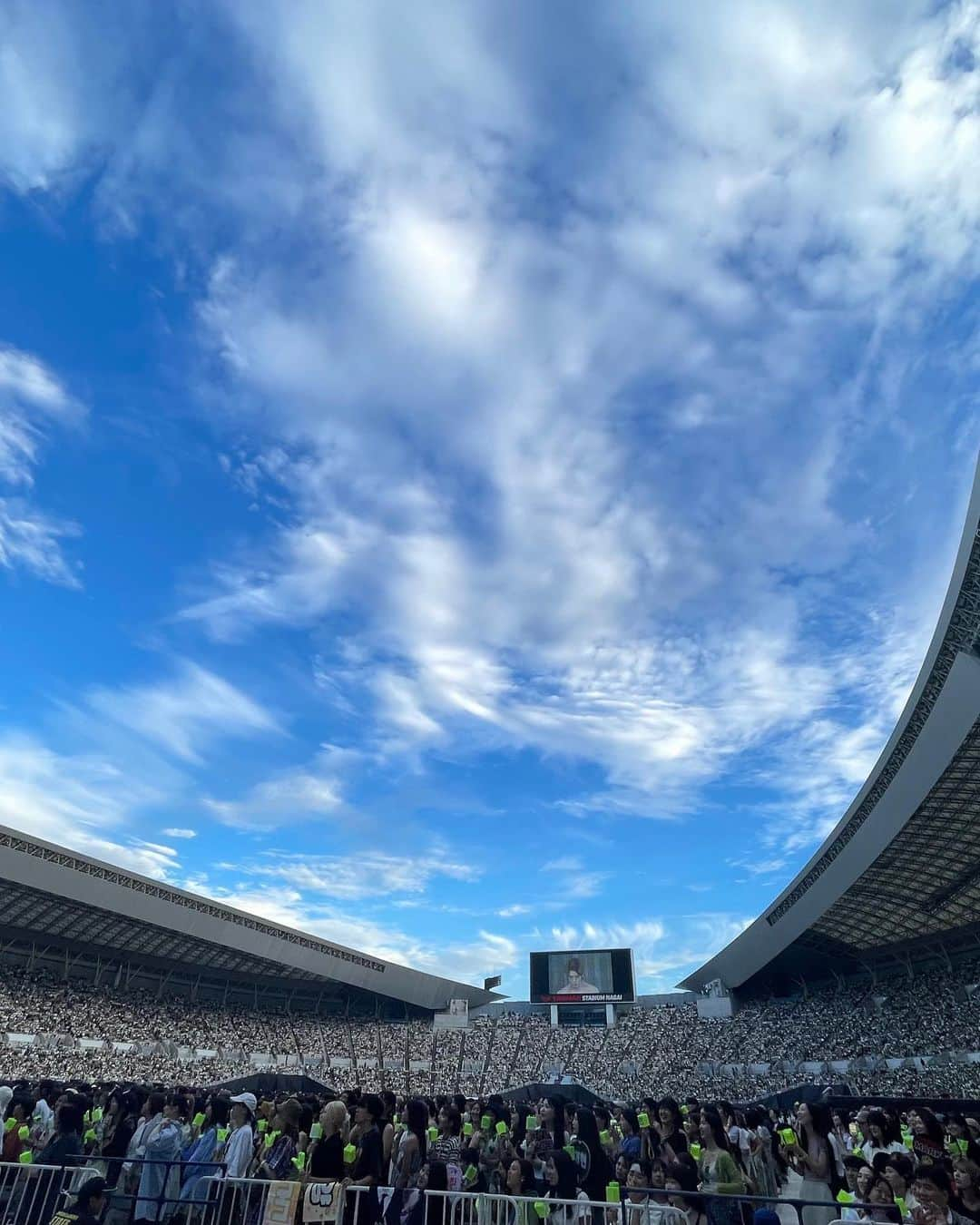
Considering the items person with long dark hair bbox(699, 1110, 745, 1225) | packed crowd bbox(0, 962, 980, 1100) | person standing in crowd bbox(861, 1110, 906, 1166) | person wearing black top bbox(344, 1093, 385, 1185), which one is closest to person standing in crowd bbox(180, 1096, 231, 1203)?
person wearing black top bbox(344, 1093, 385, 1185)

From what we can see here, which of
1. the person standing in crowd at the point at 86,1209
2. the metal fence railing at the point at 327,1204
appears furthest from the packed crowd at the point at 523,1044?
the person standing in crowd at the point at 86,1209

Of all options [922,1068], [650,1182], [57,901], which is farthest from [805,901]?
[57,901]

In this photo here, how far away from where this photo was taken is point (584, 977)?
62.0 metres

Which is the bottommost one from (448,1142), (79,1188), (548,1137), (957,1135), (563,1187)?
(79,1188)

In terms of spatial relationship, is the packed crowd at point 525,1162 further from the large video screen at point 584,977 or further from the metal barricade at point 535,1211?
the large video screen at point 584,977

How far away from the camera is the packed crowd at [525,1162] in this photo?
6477mm

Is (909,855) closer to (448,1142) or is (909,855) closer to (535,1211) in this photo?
(448,1142)

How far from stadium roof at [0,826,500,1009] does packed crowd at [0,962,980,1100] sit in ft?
9.56

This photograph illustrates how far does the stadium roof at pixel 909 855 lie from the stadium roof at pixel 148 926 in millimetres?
31212

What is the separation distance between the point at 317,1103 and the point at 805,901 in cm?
3246

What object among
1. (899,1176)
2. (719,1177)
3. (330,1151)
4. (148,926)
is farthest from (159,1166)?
(148,926)

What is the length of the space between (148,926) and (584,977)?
36.6m

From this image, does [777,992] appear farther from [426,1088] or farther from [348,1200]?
[348,1200]

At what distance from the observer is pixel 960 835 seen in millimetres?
30469
